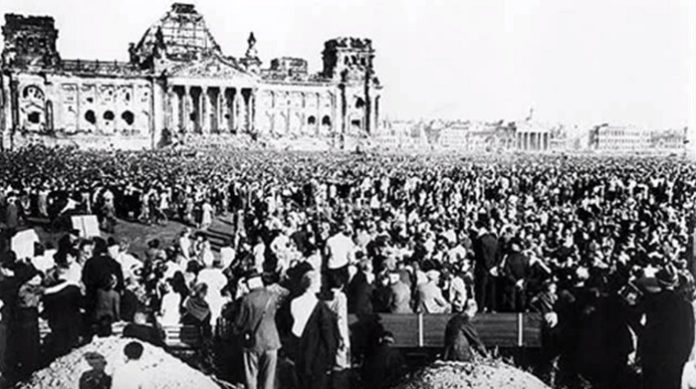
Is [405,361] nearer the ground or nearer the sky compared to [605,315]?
nearer the ground

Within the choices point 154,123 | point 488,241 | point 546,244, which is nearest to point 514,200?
point 546,244

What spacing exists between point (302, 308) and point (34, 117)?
72.6 meters

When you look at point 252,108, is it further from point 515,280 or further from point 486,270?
point 515,280

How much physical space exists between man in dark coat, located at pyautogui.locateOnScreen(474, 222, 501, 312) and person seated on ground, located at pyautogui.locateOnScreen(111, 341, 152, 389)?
669 cm

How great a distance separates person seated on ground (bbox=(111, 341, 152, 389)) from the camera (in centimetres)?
758

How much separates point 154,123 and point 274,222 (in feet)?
210

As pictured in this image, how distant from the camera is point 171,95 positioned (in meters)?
80.4

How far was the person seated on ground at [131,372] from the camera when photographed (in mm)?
7582

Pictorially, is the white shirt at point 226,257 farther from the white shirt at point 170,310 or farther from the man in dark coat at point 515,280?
the man in dark coat at point 515,280

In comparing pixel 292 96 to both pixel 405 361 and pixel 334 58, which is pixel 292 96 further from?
pixel 405 361

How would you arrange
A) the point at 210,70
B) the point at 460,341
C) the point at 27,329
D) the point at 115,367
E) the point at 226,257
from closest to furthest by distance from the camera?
the point at 115,367 → the point at 460,341 → the point at 27,329 → the point at 226,257 → the point at 210,70

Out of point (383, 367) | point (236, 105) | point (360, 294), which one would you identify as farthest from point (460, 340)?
point (236, 105)

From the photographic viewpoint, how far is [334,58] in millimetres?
88438

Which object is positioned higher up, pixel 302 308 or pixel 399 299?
pixel 302 308
